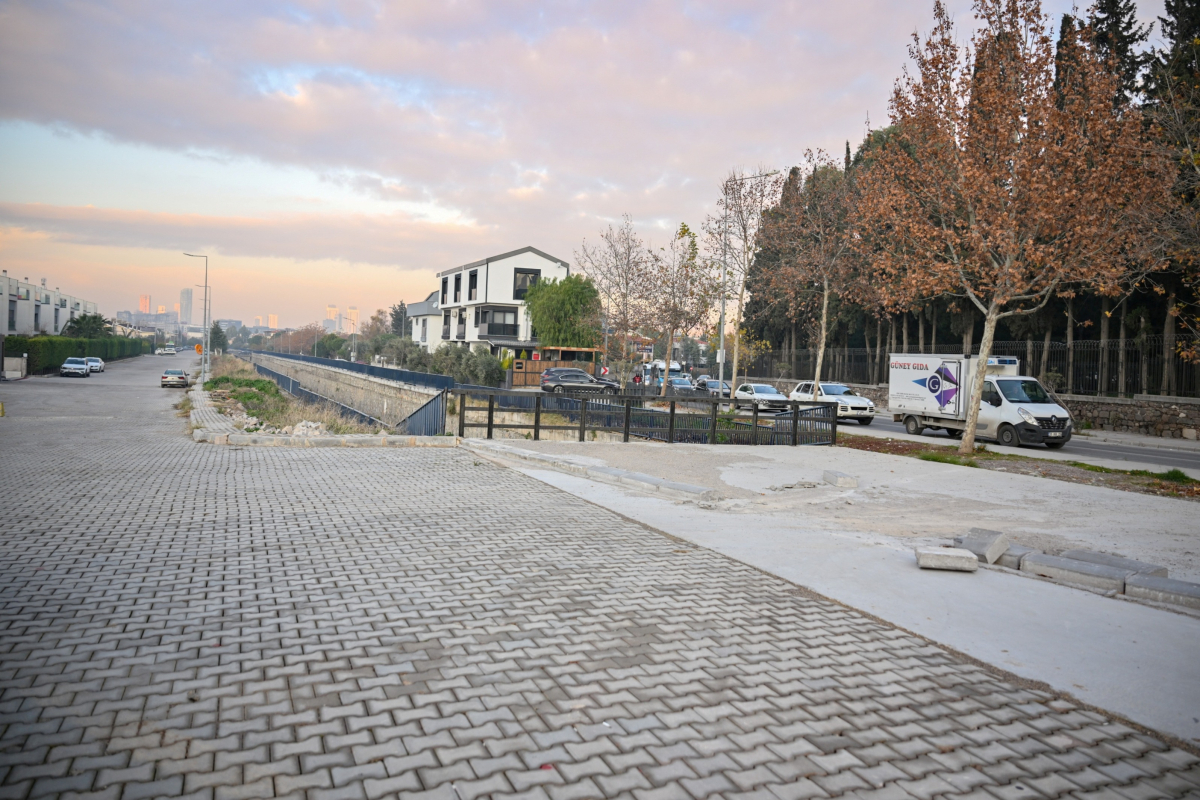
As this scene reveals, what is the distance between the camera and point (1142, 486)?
13.7 metres

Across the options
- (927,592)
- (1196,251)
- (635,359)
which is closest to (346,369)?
(635,359)

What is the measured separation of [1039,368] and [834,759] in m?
36.7

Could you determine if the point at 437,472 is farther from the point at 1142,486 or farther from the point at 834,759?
the point at 1142,486

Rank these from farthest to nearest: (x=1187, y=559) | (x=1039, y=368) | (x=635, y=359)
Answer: (x=635, y=359)
(x=1039, y=368)
(x=1187, y=559)

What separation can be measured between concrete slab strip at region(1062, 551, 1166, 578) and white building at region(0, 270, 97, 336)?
77667 millimetres

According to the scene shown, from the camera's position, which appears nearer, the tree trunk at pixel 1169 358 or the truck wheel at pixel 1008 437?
the truck wheel at pixel 1008 437

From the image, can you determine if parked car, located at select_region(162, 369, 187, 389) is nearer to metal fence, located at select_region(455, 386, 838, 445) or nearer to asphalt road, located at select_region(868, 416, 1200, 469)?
metal fence, located at select_region(455, 386, 838, 445)

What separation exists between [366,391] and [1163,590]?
40230mm

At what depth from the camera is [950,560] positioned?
282 inches

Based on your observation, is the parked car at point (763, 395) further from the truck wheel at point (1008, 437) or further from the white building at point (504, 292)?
the white building at point (504, 292)

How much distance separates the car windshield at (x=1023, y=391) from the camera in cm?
2248

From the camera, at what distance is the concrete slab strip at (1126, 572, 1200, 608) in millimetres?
6254

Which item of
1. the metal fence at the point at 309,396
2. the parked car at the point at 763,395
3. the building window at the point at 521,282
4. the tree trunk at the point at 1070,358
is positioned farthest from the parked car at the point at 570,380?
the building window at the point at 521,282

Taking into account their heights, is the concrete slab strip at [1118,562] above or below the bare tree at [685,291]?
below
